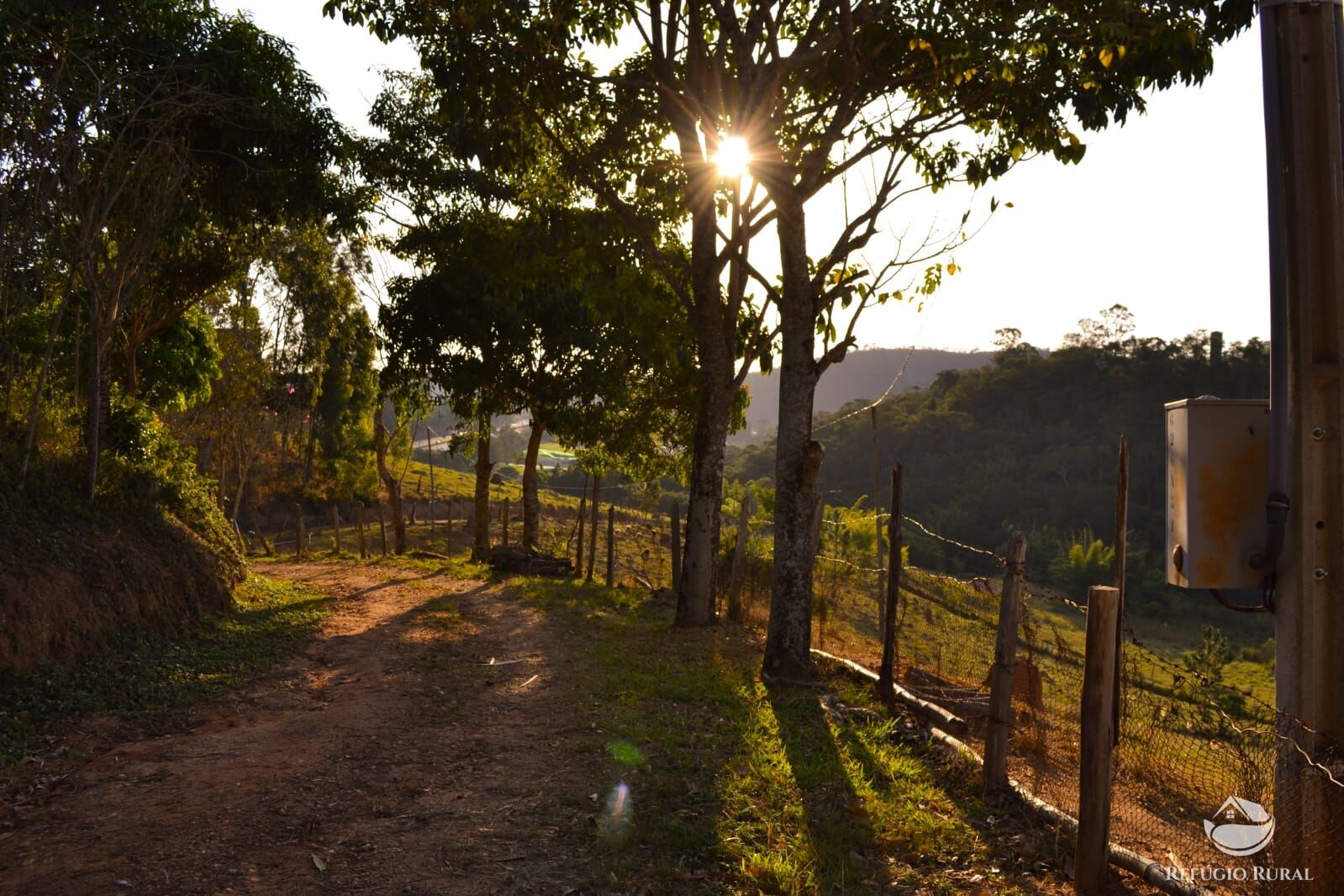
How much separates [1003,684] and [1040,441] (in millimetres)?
87342

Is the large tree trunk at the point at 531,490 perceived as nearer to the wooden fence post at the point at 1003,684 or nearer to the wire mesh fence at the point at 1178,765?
the wire mesh fence at the point at 1178,765

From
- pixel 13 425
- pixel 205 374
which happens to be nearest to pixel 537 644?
pixel 13 425

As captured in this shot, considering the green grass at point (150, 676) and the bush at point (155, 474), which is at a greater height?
the bush at point (155, 474)

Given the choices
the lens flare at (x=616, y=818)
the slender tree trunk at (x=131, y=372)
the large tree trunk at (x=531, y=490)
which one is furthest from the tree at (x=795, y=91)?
the large tree trunk at (x=531, y=490)

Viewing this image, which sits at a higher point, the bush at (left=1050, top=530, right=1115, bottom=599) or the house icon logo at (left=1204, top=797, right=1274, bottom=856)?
the house icon logo at (left=1204, top=797, right=1274, bottom=856)

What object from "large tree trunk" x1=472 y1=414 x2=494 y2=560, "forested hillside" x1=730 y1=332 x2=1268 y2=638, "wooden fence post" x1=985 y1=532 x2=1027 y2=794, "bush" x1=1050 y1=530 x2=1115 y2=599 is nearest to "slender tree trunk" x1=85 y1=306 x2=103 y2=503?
"wooden fence post" x1=985 y1=532 x2=1027 y2=794

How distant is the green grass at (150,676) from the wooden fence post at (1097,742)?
6710mm

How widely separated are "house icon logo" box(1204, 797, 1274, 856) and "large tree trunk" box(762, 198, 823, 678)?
5241mm

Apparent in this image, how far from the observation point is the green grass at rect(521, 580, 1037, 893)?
17.4 ft

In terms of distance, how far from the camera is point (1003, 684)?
257 inches

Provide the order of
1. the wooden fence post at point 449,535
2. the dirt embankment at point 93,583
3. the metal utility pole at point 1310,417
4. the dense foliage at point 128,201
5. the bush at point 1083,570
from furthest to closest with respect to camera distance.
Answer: the bush at point 1083,570
the wooden fence post at point 449,535
the dense foliage at point 128,201
the dirt embankment at point 93,583
the metal utility pole at point 1310,417

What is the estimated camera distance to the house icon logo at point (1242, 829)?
473cm

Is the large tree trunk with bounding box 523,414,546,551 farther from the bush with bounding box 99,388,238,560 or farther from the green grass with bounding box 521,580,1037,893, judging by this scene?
the green grass with bounding box 521,580,1037,893

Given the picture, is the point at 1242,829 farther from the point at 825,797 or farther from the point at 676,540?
the point at 676,540
